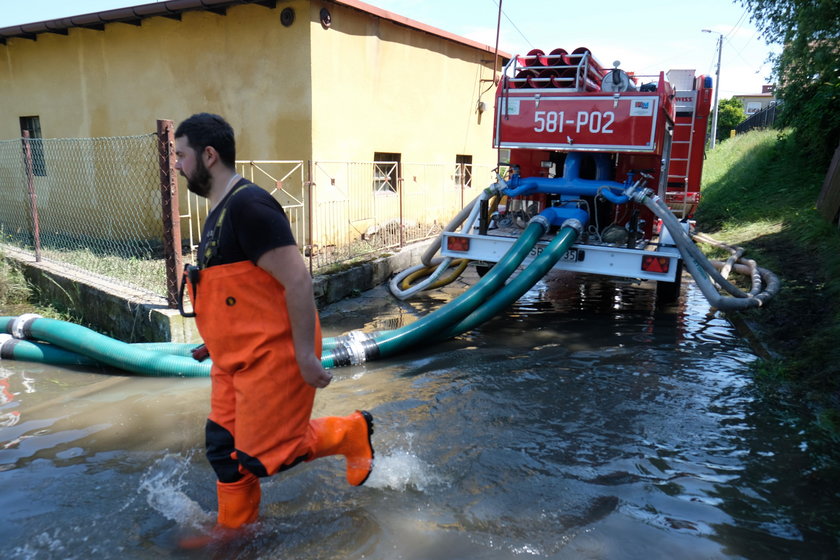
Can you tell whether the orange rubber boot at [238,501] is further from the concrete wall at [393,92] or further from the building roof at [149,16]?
the building roof at [149,16]

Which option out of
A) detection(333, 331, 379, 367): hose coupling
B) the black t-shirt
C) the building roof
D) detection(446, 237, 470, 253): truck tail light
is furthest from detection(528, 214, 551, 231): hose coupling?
the building roof

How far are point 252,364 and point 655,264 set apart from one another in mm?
4689

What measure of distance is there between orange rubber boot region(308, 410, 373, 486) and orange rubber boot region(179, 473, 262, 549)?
333mm

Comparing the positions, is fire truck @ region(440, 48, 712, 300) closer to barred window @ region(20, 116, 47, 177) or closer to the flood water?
the flood water

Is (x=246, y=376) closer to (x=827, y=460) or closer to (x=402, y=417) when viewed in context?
(x=402, y=417)

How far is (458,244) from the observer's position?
6.94 m

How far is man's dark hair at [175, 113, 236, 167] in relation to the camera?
2361mm

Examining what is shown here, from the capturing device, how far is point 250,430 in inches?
93.7

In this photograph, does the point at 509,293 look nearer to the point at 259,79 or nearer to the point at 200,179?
the point at 200,179

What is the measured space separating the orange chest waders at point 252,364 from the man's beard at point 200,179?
0.35 metres

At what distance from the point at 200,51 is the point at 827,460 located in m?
9.46

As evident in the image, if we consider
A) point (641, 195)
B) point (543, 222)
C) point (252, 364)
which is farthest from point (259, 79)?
point (252, 364)

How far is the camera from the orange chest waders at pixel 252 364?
2.33 m

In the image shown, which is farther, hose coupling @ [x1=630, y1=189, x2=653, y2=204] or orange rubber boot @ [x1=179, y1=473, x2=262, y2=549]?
hose coupling @ [x1=630, y1=189, x2=653, y2=204]
